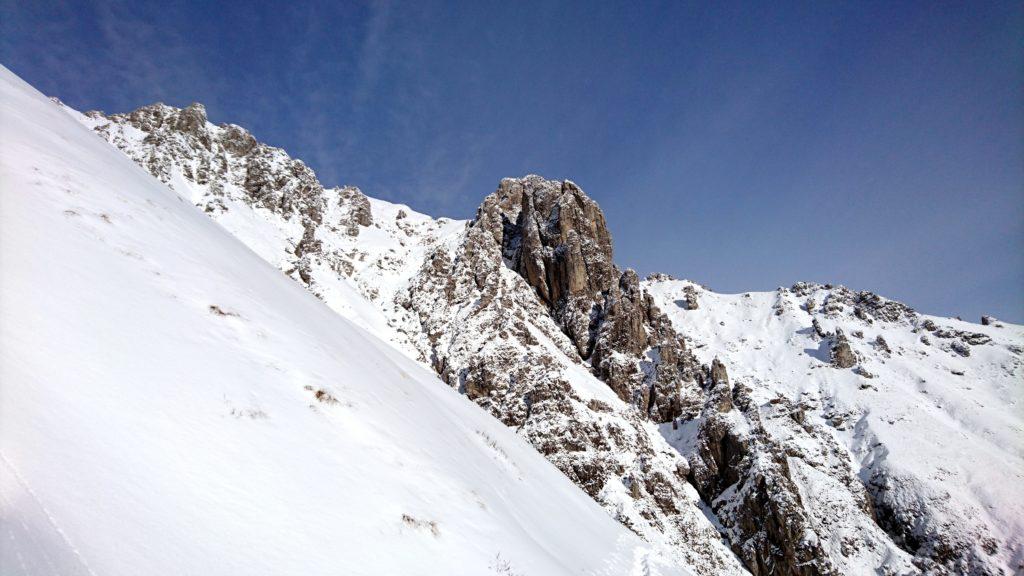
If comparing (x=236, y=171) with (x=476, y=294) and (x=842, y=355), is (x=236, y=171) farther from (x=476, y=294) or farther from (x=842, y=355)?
(x=842, y=355)

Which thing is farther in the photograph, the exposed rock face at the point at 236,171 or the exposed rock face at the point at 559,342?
the exposed rock face at the point at 236,171

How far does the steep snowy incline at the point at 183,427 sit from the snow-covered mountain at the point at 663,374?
34096mm

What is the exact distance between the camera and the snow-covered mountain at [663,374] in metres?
49.9

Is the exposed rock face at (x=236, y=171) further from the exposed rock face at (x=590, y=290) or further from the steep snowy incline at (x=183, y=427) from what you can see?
the steep snowy incline at (x=183, y=427)

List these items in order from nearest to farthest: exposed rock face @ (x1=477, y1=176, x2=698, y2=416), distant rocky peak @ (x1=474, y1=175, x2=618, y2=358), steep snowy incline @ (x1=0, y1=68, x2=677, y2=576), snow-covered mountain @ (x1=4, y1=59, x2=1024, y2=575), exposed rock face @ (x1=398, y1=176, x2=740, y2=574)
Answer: steep snowy incline @ (x1=0, y1=68, x2=677, y2=576), exposed rock face @ (x1=398, y1=176, x2=740, y2=574), snow-covered mountain @ (x1=4, y1=59, x2=1024, y2=575), exposed rock face @ (x1=477, y1=176, x2=698, y2=416), distant rocky peak @ (x1=474, y1=175, x2=618, y2=358)

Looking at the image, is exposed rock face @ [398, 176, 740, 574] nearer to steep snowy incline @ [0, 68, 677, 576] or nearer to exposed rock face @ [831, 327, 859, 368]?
exposed rock face @ [831, 327, 859, 368]

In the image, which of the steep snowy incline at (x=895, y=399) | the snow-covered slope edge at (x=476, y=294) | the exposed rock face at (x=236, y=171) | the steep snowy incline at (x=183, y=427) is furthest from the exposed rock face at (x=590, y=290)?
the steep snowy incline at (x=183, y=427)

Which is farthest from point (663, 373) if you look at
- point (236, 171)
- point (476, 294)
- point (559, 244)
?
point (236, 171)

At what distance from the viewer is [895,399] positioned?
73.4 metres

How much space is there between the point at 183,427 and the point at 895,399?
9820 centimetres

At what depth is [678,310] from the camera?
10794 cm

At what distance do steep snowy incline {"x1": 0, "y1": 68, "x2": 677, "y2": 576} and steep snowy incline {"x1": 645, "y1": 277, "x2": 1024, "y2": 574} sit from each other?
61059 mm

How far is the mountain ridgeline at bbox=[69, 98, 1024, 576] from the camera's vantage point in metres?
49.9

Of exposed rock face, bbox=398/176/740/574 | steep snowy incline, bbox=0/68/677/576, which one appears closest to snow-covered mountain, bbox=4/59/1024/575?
exposed rock face, bbox=398/176/740/574
